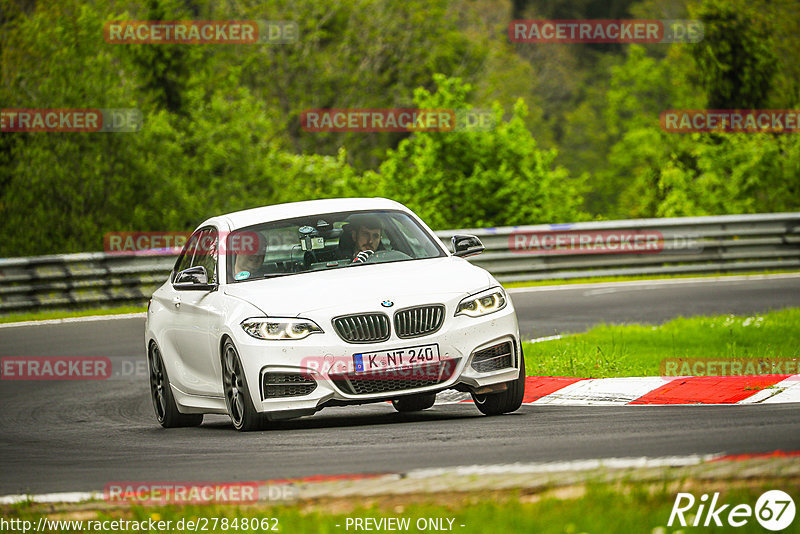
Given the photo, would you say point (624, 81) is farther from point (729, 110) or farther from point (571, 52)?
point (729, 110)

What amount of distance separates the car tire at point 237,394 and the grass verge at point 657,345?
10.6 ft

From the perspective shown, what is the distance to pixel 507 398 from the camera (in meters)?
9.98

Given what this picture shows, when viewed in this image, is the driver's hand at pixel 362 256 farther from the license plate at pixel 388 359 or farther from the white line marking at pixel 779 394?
the white line marking at pixel 779 394

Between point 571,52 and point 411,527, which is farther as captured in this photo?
point 571,52

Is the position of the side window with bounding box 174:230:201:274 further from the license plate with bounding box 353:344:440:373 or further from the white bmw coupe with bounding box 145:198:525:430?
the license plate with bounding box 353:344:440:373

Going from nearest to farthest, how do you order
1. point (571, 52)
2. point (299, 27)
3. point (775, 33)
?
point (775, 33)
point (299, 27)
point (571, 52)

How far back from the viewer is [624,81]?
2709 inches

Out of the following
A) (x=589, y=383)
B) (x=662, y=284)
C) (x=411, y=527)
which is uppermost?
(x=411, y=527)

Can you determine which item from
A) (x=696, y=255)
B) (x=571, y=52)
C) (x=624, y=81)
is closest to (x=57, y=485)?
(x=696, y=255)

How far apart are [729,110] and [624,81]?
3517 centimetres

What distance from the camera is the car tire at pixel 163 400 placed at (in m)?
11.3

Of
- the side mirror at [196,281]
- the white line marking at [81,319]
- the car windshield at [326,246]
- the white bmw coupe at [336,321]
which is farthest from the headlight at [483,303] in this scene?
the white line marking at [81,319]

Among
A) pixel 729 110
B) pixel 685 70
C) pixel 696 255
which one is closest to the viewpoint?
pixel 696 255

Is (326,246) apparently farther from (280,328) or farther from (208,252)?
(280,328)
